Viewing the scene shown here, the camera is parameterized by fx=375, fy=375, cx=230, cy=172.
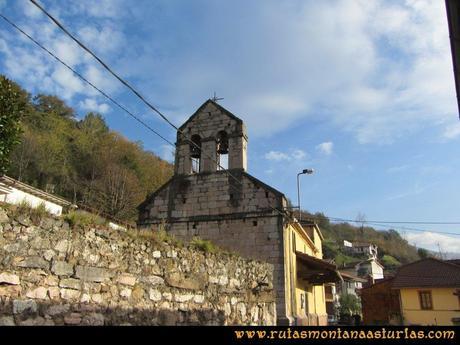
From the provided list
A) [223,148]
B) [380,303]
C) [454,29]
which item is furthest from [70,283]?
[380,303]

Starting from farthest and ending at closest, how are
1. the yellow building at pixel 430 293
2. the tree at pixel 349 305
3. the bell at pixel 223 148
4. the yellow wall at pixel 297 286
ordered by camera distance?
1. the tree at pixel 349 305
2. the yellow building at pixel 430 293
3. the bell at pixel 223 148
4. the yellow wall at pixel 297 286

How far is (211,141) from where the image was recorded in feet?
54.3

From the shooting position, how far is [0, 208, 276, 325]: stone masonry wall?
164 inches

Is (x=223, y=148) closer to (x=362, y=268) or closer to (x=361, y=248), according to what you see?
(x=362, y=268)

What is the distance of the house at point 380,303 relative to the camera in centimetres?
2956

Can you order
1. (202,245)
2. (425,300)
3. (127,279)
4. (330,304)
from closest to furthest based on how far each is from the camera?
(127,279) < (202,245) < (425,300) < (330,304)

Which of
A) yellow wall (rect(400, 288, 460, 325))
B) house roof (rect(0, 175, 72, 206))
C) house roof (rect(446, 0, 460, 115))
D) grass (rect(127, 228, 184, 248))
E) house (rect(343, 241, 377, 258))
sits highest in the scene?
house (rect(343, 241, 377, 258))

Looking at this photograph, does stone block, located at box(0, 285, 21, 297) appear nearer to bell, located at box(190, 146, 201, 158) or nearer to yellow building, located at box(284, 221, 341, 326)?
yellow building, located at box(284, 221, 341, 326)

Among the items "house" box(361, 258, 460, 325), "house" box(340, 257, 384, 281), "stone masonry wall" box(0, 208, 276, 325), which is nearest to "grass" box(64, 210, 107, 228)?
"stone masonry wall" box(0, 208, 276, 325)

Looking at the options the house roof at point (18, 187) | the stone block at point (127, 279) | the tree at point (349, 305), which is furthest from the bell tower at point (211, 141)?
the tree at point (349, 305)

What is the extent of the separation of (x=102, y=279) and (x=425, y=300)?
28.6 m

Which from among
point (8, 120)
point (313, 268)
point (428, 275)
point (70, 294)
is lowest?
point (70, 294)

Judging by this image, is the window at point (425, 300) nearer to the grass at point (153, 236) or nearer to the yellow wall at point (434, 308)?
the yellow wall at point (434, 308)
